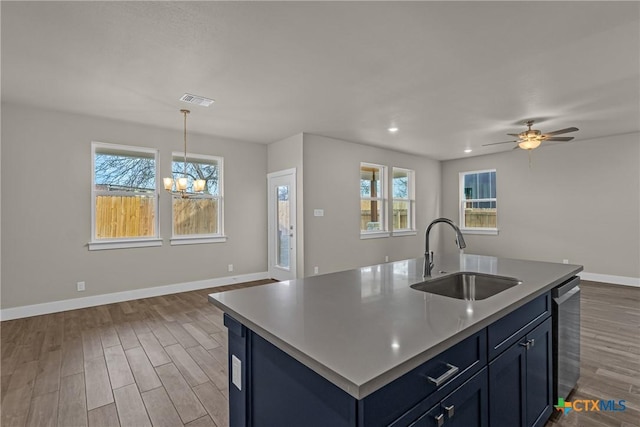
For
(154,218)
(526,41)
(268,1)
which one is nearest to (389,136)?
(526,41)

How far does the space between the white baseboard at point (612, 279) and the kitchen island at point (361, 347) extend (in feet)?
17.3

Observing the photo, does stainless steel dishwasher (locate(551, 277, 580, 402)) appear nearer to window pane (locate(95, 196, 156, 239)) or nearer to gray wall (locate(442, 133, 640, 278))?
gray wall (locate(442, 133, 640, 278))

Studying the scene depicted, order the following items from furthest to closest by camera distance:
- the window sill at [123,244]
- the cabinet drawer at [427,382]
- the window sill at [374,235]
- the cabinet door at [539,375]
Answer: the window sill at [374,235] < the window sill at [123,244] < the cabinet door at [539,375] < the cabinet drawer at [427,382]

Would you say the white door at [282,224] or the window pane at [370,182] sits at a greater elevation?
the window pane at [370,182]

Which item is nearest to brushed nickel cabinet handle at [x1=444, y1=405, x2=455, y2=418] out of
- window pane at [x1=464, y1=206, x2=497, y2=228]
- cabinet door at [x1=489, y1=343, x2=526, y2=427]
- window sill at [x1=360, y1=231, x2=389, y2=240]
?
cabinet door at [x1=489, y1=343, x2=526, y2=427]

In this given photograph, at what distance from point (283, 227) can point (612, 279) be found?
5851mm

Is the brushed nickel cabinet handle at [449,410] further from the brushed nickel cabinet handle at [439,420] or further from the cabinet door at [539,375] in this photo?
the cabinet door at [539,375]

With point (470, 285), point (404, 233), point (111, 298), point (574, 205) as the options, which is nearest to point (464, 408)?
point (470, 285)

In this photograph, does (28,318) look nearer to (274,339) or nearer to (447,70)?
(274,339)

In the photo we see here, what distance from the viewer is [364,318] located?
1178 mm

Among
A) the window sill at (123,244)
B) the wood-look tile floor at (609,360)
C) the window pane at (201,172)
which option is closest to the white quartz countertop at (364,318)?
the wood-look tile floor at (609,360)

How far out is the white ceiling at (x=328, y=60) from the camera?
2100 millimetres

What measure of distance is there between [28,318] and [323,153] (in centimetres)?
460

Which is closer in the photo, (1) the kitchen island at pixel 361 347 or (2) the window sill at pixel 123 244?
(1) the kitchen island at pixel 361 347
